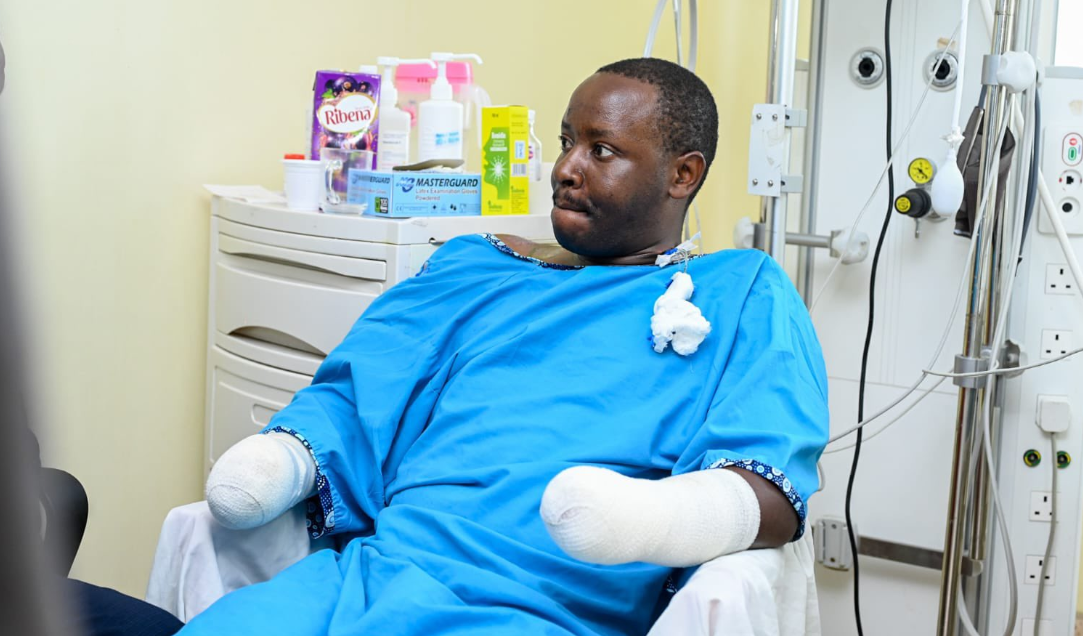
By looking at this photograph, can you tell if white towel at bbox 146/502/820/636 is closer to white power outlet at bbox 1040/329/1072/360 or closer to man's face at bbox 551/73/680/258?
man's face at bbox 551/73/680/258

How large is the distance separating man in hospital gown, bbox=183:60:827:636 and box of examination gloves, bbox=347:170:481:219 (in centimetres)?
20

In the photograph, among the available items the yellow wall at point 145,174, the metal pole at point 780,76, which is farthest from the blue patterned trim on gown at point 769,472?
the yellow wall at point 145,174

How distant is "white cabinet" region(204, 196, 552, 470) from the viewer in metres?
1.72

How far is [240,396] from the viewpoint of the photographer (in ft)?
6.31

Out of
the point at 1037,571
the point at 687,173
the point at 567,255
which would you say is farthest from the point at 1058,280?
the point at 567,255

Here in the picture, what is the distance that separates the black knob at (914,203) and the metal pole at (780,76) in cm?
25

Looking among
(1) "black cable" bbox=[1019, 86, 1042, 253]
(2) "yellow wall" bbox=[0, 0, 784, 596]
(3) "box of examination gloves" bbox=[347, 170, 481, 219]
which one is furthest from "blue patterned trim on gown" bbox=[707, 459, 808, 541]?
(2) "yellow wall" bbox=[0, 0, 784, 596]

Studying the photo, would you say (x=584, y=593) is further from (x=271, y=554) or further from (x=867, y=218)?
(x=867, y=218)

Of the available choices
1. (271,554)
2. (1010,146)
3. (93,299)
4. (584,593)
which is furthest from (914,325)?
(93,299)

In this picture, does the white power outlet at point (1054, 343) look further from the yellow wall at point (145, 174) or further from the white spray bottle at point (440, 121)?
the yellow wall at point (145, 174)

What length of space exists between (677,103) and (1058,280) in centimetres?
84

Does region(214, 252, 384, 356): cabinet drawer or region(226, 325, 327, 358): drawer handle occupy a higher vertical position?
region(214, 252, 384, 356): cabinet drawer

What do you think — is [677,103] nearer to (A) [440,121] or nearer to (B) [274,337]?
(A) [440,121]

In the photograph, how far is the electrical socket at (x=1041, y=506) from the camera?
1.90 meters
